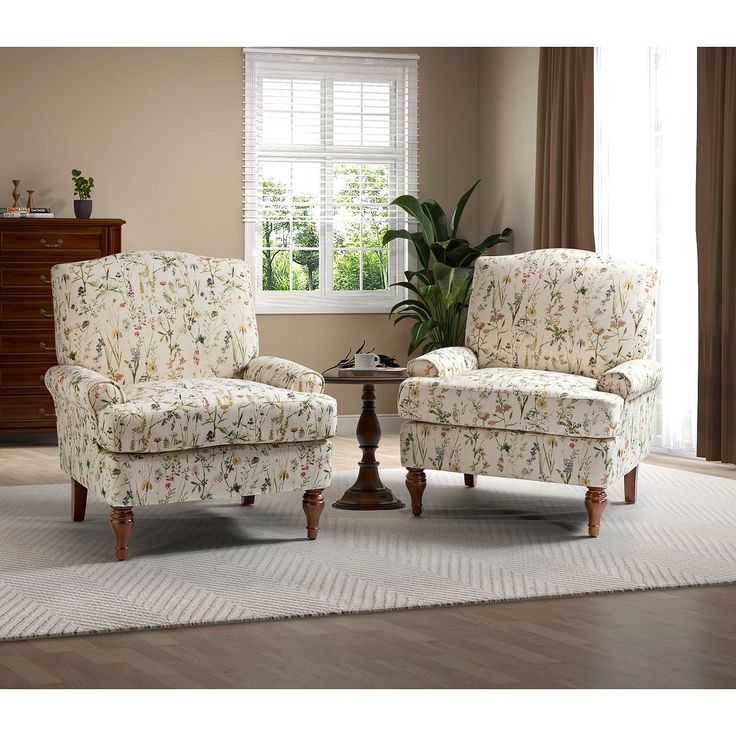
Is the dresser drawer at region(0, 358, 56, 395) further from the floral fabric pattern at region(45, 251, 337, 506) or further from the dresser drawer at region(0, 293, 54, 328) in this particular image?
the floral fabric pattern at region(45, 251, 337, 506)

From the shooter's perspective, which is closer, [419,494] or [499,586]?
[499,586]

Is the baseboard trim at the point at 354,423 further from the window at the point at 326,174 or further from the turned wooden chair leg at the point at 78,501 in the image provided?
the turned wooden chair leg at the point at 78,501

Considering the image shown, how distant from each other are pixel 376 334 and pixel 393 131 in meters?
1.38

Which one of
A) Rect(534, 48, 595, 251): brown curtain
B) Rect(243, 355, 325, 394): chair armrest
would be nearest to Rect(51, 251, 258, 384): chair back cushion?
Rect(243, 355, 325, 394): chair armrest

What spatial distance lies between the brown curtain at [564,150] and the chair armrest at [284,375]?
104 inches

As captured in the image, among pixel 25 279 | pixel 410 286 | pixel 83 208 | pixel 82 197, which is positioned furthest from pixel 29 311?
pixel 410 286

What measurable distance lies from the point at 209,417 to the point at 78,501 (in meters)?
0.88

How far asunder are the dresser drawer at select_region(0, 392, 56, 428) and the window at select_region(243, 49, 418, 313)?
1.58 metres

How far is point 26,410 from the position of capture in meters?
6.36

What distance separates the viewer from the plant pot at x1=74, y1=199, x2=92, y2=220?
256 inches

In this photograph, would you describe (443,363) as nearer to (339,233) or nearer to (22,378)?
(22,378)

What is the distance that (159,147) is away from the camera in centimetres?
701
